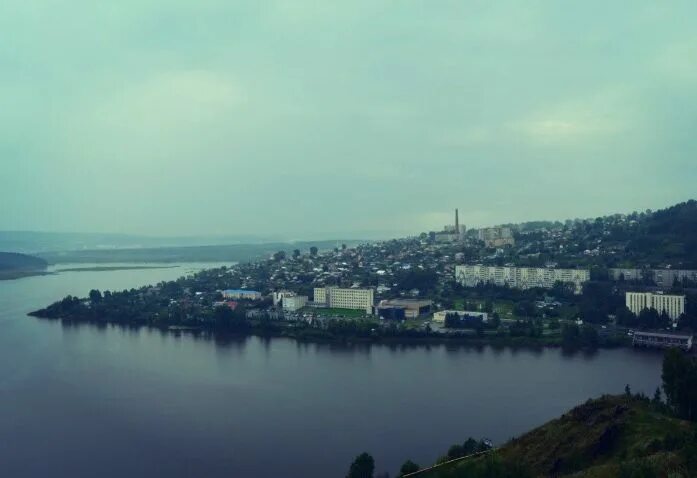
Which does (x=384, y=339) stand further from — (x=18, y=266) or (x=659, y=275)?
(x=18, y=266)

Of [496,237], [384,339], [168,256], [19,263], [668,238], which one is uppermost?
[496,237]

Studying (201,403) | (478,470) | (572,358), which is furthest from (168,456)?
(572,358)

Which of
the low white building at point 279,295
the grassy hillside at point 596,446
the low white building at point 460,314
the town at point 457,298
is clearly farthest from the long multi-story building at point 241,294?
the grassy hillside at point 596,446

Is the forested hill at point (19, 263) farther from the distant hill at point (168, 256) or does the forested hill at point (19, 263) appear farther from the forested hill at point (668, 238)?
the forested hill at point (668, 238)

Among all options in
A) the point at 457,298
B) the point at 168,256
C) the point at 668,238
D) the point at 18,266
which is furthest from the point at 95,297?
the point at 168,256

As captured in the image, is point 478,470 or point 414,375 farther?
point 414,375

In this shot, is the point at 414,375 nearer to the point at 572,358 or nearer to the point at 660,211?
the point at 572,358

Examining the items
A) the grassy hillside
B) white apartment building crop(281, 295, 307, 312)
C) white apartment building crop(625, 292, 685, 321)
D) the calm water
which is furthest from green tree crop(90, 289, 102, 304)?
the grassy hillside
